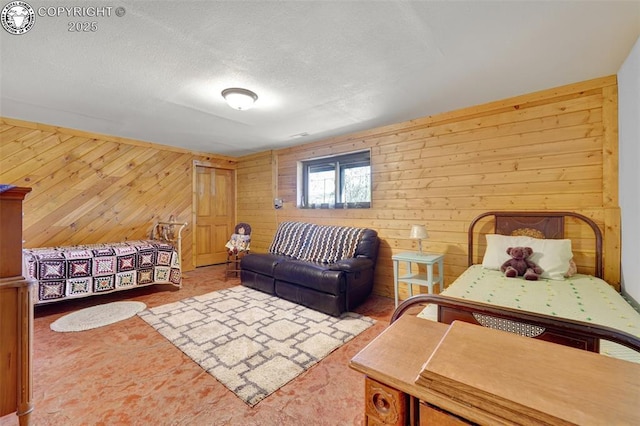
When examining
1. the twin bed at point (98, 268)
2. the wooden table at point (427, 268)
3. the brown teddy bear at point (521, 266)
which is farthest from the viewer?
the twin bed at point (98, 268)

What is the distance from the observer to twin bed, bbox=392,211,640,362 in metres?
0.97

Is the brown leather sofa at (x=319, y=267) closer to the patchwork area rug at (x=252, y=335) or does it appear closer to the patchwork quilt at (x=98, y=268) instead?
the patchwork area rug at (x=252, y=335)

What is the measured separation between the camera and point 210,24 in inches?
65.2

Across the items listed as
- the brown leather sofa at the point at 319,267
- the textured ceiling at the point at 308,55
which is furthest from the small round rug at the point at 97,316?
the textured ceiling at the point at 308,55

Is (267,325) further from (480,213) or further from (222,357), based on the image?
(480,213)

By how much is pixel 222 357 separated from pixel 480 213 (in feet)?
9.51

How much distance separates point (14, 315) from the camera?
1350mm

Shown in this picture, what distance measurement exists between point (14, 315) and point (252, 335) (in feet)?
Answer: 5.22

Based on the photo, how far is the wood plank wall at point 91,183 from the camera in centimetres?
349

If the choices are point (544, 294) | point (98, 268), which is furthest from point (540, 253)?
point (98, 268)

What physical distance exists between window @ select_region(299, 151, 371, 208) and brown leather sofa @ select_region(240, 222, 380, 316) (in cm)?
49

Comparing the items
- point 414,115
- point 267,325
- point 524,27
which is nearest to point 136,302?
point 267,325
